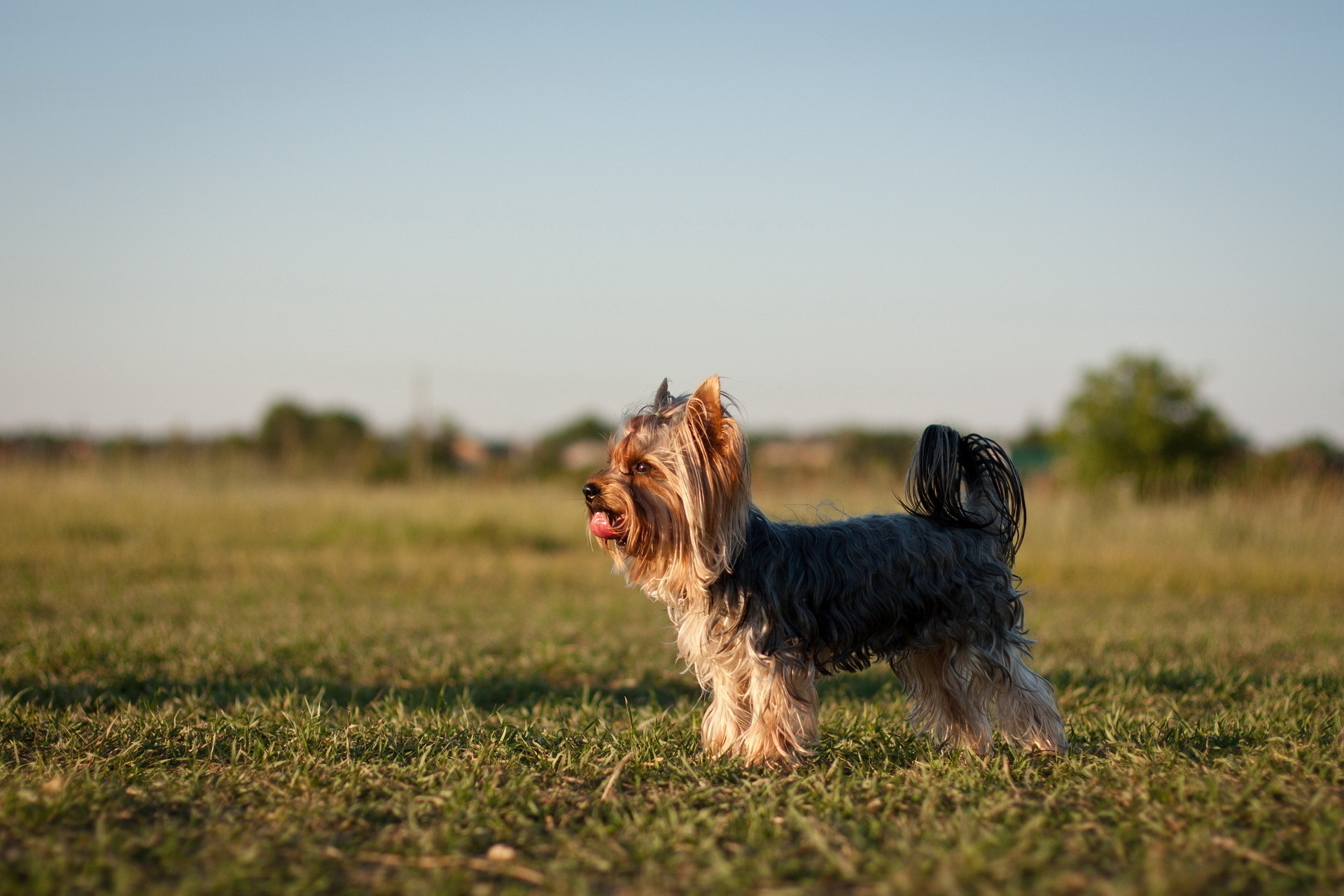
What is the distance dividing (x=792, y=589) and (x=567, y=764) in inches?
50.2

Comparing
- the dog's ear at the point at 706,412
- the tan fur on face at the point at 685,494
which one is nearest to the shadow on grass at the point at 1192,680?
the tan fur on face at the point at 685,494

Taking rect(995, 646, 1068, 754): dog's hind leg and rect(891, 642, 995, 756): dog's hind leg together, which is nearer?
rect(995, 646, 1068, 754): dog's hind leg

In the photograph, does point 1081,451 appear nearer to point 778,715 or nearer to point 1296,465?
point 1296,465

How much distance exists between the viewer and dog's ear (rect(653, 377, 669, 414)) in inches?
185

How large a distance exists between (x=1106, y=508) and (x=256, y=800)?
17.3 meters

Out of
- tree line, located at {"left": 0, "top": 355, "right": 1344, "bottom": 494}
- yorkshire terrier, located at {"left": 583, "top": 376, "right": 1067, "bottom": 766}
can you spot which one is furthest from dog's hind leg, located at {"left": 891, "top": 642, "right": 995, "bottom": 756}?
tree line, located at {"left": 0, "top": 355, "right": 1344, "bottom": 494}

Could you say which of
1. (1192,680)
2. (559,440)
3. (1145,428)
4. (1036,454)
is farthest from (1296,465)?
(559,440)

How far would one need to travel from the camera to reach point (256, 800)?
3.69 m

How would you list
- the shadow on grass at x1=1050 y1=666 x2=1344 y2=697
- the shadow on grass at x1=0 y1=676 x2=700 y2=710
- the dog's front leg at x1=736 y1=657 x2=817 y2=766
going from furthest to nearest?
the shadow on grass at x1=1050 y1=666 x2=1344 y2=697, the shadow on grass at x1=0 y1=676 x2=700 y2=710, the dog's front leg at x1=736 y1=657 x2=817 y2=766

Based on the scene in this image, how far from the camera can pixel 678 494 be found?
14.5 ft

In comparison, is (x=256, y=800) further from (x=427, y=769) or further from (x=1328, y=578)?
(x=1328, y=578)

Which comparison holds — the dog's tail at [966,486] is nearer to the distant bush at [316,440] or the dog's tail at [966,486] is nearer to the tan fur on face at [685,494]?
the tan fur on face at [685,494]

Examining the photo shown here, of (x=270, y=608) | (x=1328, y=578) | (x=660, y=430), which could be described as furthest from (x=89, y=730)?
(x=1328, y=578)

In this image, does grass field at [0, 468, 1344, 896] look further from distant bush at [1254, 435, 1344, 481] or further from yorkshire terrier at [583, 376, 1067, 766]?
distant bush at [1254, 435, 1344, 481]
